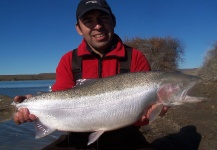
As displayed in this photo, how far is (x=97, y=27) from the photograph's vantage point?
5.01 m

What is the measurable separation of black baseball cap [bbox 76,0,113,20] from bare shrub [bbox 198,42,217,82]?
16.9 meters

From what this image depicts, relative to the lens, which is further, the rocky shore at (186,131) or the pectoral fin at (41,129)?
the rocky shore at (186,131)

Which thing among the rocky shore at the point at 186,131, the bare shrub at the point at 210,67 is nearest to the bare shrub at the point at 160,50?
the bare shrub at the point at 210,67

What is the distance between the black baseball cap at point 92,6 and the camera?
4936mm

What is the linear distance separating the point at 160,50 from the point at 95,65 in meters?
28.7

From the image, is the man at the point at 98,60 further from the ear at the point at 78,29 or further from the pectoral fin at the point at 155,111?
the pectoral fin at the point at 155,111

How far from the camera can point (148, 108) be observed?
175 inches

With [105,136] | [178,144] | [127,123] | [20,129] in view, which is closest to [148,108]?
[127,123]

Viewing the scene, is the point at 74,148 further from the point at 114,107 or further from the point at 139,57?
the point at 139,57

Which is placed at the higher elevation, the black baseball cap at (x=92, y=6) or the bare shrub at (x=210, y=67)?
the black baseball cap at (x=92, y=6)

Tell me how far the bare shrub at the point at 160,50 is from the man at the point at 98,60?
26.3 meters

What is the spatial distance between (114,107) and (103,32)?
1.46 meters

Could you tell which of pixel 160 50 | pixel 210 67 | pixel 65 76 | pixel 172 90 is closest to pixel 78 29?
pixel 65 76

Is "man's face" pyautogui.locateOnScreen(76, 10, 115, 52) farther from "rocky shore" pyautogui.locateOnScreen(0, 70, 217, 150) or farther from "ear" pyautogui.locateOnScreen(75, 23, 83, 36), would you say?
"rocky shore" pyautogui.locateOnScreen(0, 70, 217, 150)
